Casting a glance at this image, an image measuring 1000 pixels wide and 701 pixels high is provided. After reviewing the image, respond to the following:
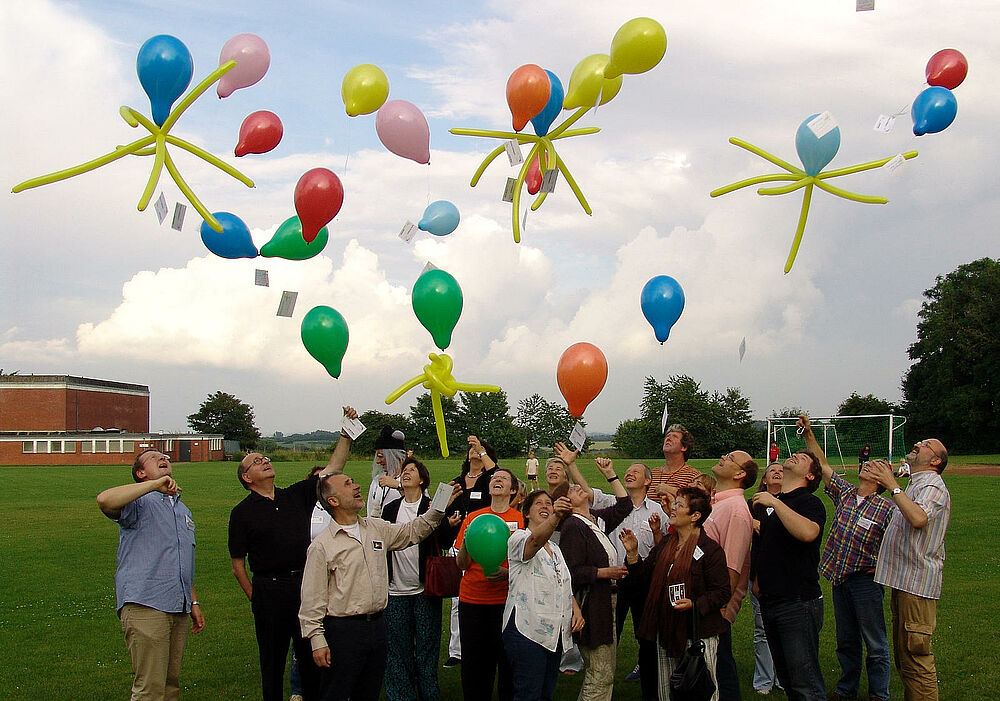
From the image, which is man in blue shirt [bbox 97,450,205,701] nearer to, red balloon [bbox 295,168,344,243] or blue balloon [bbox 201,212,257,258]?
blue balloon [bbox 201,212,257,258]

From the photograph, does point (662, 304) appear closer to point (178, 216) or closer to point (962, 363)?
point (178, 216)

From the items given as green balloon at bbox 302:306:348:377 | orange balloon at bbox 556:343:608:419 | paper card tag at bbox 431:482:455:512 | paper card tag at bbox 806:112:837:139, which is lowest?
paper card tag at bbox 431:482:455:512

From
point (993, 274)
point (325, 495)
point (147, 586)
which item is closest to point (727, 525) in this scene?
point (325, 495)

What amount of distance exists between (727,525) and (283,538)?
109 inches

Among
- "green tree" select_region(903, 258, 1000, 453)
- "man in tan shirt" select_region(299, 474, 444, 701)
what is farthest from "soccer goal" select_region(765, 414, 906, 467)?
"man in tan shirt" select_region(299, 474, 444, 701)

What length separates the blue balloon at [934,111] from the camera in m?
6.20

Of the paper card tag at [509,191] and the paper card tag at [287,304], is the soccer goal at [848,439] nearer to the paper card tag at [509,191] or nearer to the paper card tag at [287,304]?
the paper card tag at [509,191]

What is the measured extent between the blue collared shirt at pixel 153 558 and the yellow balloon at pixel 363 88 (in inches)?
112

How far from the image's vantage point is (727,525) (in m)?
5.25

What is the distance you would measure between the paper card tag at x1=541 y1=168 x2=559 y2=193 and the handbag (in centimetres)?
271

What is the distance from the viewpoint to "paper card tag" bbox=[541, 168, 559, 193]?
5414 mm

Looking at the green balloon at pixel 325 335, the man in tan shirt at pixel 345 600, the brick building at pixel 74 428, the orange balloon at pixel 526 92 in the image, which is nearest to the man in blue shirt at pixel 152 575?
the man in tan shirt at pixel 345 600

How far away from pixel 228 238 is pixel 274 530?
2047 mm

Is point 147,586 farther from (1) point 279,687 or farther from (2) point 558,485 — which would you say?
(2) point 558,485
